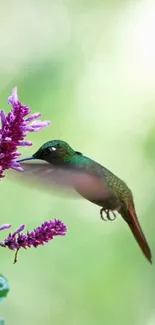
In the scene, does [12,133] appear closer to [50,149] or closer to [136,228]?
[50,149]

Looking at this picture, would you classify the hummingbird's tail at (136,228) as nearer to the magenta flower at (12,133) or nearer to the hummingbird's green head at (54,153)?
the hummingbird's green head at (54,153)

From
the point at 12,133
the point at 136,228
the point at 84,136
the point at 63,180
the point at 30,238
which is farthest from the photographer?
the point at 84,136

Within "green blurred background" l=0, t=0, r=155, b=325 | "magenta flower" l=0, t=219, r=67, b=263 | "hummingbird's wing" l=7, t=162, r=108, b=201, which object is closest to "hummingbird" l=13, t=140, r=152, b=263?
"hummingbird's wing" l=7, t=162, r=108, b=201

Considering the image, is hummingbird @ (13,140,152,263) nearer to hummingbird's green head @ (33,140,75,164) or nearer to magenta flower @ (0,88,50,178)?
hummingbird's green head @ (33,140,75,164)

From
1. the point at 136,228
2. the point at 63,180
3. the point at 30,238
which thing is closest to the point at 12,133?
the point at 30,238

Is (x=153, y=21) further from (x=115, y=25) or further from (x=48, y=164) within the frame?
(x=48, y=164)

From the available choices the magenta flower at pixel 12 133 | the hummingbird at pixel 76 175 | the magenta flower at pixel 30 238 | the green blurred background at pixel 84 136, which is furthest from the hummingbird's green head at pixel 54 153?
the magenta flower at pixel 12 133
